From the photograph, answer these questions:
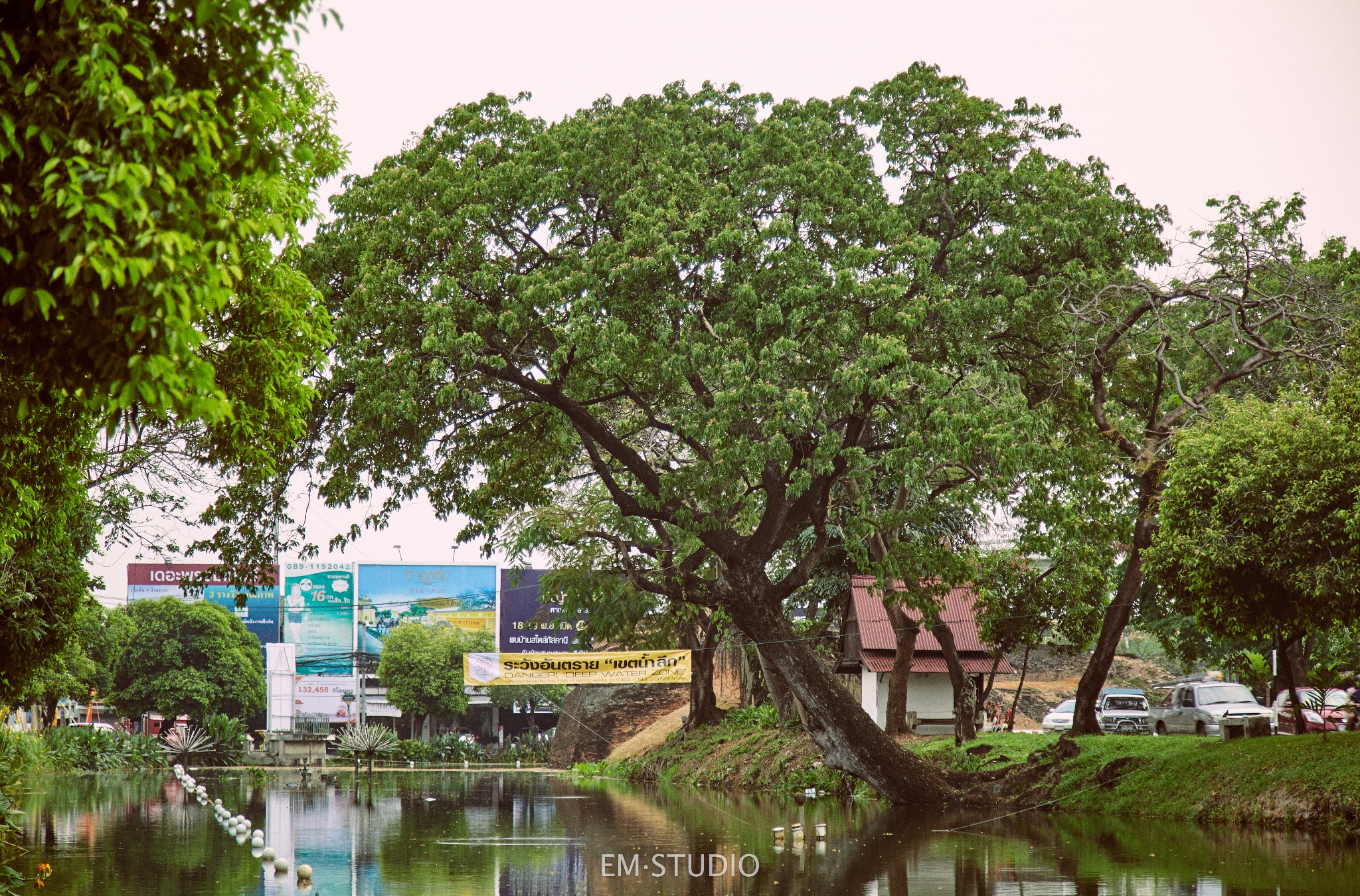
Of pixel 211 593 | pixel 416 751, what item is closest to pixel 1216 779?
pixel 416 751

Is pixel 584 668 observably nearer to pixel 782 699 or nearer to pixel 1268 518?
pixel 782 699

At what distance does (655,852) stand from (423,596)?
5460cm

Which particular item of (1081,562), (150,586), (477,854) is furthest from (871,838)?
(150,586)

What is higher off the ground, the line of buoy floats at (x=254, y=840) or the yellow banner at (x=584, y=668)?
the yellow banner at (x=584, y=668)

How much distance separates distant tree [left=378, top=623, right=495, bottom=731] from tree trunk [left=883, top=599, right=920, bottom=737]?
116 ft

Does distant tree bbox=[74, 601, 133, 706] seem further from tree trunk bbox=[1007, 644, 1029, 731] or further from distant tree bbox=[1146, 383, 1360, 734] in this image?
distant tree bbox=[1146, 383, 1360, 734]

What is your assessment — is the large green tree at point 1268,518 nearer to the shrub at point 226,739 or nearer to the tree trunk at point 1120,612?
the tree trunk at point 1120,612

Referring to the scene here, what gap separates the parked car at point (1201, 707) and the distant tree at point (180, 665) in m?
38.8

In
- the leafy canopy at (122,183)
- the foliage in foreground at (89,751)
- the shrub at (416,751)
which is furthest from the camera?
the shrub at (416,751)

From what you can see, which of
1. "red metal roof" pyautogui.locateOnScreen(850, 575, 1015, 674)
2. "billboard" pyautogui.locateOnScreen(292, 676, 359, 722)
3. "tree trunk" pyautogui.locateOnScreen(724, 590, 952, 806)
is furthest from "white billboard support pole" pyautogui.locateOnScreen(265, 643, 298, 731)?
"tree trunk" pyautogui.locateOnScreen(724, 590, 952, 806)

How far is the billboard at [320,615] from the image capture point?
205 feet

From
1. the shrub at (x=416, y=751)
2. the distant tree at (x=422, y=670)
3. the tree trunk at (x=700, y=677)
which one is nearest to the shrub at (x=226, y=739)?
the shrub at (x=416, y=751)

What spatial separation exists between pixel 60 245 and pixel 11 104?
2.16 ft

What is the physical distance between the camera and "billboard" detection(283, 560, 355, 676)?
205 ft
